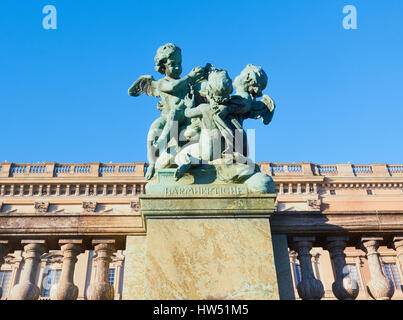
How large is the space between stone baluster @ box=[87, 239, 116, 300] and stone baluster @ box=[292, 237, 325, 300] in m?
1.97

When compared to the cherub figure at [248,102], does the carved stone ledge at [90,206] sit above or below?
above

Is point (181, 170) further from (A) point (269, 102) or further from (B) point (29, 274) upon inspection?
(B) point (29, 274)

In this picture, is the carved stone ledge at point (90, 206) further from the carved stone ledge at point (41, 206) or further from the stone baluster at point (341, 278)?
the stone baluster at point (341, 278)

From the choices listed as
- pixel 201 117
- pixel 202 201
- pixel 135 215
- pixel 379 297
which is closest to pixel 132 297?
pixel 135 215

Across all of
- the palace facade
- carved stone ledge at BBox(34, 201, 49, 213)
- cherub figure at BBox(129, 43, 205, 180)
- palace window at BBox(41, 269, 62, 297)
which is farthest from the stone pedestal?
carved stone ledge at BBox(34, 201, 49, 213)

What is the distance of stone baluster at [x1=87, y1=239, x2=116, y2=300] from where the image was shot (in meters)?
4.41

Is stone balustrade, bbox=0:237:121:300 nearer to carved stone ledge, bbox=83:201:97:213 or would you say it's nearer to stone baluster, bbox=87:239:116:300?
stone baluster, bbox=87:239:116:300

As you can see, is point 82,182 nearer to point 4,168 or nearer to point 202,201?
point 4,168

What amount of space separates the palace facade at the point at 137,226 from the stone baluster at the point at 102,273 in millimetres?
12

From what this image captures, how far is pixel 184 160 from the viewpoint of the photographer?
14.9 feet

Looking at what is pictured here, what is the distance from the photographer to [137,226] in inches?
186

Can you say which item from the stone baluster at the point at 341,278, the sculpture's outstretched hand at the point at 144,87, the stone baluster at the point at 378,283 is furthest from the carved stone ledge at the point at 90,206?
the stone baluster at the point at 378,283

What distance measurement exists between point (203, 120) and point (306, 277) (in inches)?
79.9

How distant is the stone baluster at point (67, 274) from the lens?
4.41m
